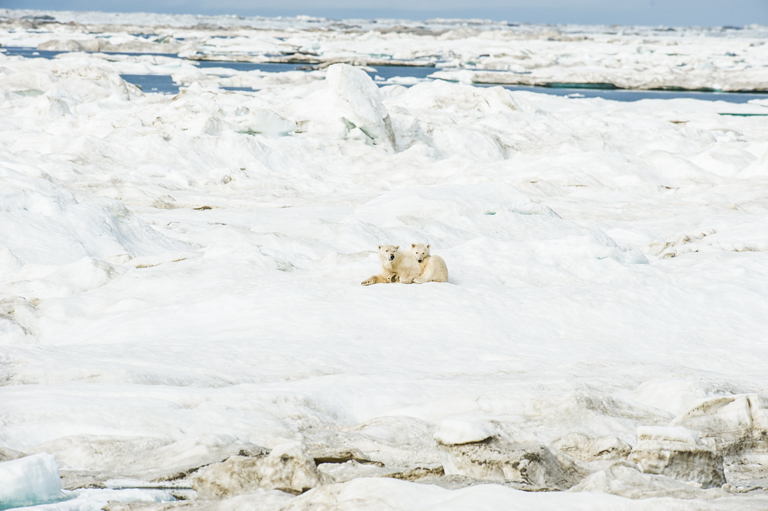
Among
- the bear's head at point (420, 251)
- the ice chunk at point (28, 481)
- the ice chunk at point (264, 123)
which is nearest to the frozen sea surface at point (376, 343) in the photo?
the ice chunk at point (28, 481)

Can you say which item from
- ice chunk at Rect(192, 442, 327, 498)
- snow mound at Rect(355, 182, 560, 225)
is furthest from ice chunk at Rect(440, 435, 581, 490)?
snow mound at Rect(355, 182, 560, 225)

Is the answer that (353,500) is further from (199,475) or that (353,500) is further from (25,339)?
(25,339)

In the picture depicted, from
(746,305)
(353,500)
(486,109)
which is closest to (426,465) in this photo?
(353,500)

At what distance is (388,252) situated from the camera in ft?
29.0

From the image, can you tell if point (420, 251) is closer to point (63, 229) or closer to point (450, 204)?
point (450, 204)

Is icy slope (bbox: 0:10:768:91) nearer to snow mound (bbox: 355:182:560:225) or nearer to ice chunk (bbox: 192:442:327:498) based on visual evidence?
snow mound (bbox: 355:182:560:225)

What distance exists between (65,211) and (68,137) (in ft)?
42.0

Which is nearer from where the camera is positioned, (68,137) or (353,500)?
(353,500)

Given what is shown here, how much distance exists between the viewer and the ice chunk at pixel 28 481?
354 centimetres

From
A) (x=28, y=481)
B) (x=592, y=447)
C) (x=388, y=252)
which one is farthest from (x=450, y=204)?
(x=28, y=481)

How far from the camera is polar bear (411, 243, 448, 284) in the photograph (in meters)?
9.08

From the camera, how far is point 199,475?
13.5 feet

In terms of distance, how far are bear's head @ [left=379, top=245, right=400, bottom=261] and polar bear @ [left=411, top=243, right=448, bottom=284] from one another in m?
0.29

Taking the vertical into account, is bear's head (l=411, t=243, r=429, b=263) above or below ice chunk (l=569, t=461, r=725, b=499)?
below
